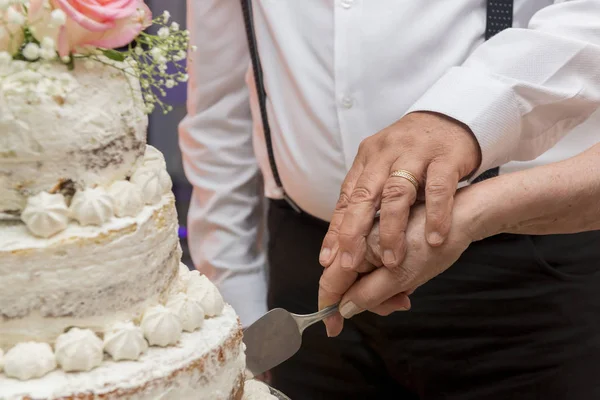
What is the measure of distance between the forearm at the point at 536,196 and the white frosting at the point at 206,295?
1.45ft

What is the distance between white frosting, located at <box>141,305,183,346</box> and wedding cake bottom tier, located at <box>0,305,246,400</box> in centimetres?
1

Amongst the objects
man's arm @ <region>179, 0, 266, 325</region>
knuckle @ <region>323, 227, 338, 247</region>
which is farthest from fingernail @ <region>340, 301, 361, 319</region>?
man's arm @ <region>179, 0, 266, 325</region>

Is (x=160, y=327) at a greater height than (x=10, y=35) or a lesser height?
lesser

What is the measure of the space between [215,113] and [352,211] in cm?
97

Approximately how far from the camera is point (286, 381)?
2020 mm

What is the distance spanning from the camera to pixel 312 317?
1.32 metres

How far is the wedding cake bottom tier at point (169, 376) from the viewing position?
1007 mm

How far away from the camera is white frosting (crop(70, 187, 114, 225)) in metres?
1.04

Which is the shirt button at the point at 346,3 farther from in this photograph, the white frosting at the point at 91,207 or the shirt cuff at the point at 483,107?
the white frosting at the point at 91,207

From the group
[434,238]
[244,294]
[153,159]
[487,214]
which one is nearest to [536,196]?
[487,214]

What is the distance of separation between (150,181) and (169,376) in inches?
11.4

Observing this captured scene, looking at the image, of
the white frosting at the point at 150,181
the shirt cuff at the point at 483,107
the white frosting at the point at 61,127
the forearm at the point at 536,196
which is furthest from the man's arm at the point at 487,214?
the white frosting at the point at 61,127

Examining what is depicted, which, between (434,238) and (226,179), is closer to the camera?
(434,238)

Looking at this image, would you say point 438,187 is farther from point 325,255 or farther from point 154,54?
point 154,54
